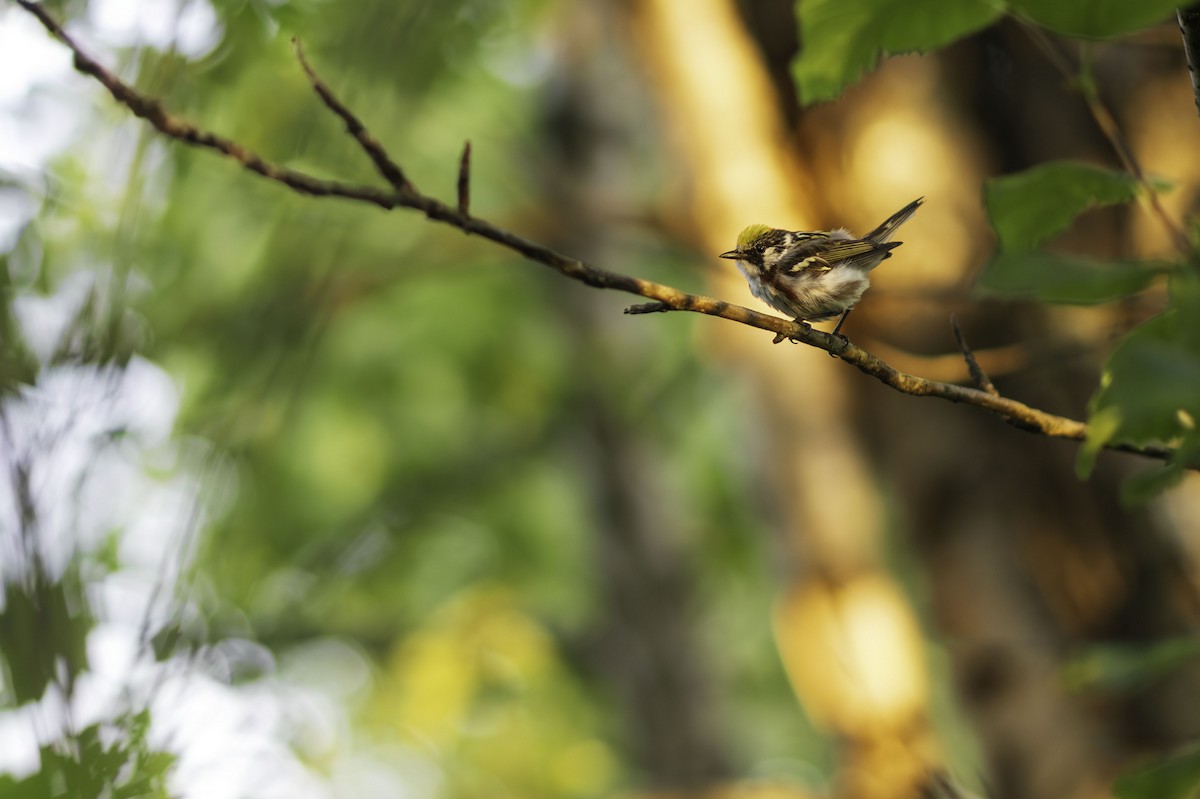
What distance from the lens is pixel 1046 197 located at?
1.46m

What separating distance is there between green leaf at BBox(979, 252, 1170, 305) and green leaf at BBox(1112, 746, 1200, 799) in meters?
0.56

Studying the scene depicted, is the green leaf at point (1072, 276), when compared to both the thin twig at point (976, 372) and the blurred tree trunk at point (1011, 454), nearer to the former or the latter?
the thin twig at point (976, 372)

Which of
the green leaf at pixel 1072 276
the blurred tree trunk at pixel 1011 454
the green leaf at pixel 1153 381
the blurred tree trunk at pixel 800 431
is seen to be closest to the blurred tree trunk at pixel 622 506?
the blurred tree trunk at pixel 800 431

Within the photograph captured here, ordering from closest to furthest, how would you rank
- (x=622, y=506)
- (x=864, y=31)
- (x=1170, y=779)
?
(x=1170, y=779) → (x=864, y=31) → (x=622, y=506)

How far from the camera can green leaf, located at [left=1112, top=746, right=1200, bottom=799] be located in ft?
3.76

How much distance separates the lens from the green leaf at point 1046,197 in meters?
1.40

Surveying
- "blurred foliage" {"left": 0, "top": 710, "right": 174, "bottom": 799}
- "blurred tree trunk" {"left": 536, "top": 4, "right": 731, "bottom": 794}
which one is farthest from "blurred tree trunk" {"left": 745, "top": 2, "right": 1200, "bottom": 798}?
"blurred tree trunk" {"left": 536, "top": 4, "right": 731, "bottom": 794}

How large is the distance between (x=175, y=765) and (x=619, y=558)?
22.7ft

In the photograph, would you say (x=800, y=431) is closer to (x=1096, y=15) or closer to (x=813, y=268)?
Answer: (x=813, y=268)

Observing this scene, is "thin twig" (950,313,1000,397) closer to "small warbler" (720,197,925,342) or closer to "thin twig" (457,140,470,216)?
"small warbler" (720,197,925,342)

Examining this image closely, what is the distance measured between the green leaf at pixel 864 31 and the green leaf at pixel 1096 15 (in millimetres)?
206

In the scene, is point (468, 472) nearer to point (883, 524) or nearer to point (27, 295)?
point (883, 524)

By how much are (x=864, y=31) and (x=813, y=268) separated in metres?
0.43

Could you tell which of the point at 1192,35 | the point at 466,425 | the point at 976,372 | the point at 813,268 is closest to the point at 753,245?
the point at 813,268
